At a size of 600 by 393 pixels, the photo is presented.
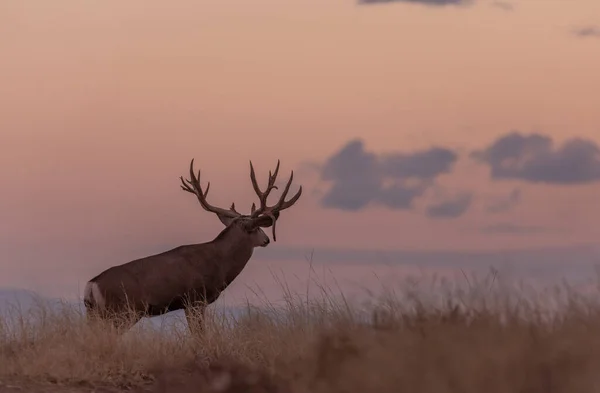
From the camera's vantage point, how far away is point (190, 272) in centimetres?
1352

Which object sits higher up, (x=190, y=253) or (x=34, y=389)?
(x=190, y=253)

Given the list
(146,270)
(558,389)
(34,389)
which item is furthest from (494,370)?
(146,270)

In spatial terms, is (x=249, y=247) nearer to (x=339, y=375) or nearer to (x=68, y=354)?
(x=68, y=354)

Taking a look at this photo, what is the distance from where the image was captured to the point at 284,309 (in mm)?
11234

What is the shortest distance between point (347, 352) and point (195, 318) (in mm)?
5322

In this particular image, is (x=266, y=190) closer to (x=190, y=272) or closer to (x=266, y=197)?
(x=266, y=197)

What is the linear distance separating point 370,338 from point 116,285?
20.4 ft

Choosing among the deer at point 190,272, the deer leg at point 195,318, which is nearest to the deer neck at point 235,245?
Result: the deer at point 190,272

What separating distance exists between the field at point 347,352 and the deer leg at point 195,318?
0.45 metres

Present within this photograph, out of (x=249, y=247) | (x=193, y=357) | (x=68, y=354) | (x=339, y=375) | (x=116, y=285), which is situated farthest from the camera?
(x=249, y=247)

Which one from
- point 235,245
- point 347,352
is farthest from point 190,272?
point 347,352

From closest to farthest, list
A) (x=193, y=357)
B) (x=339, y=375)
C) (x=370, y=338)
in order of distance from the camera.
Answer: (x=339, y=375), (x=370, y=338), (x=193, y=357)

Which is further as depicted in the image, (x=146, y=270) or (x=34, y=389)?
(x=146, y=270)

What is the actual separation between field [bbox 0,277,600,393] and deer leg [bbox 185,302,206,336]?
1.46 ft
